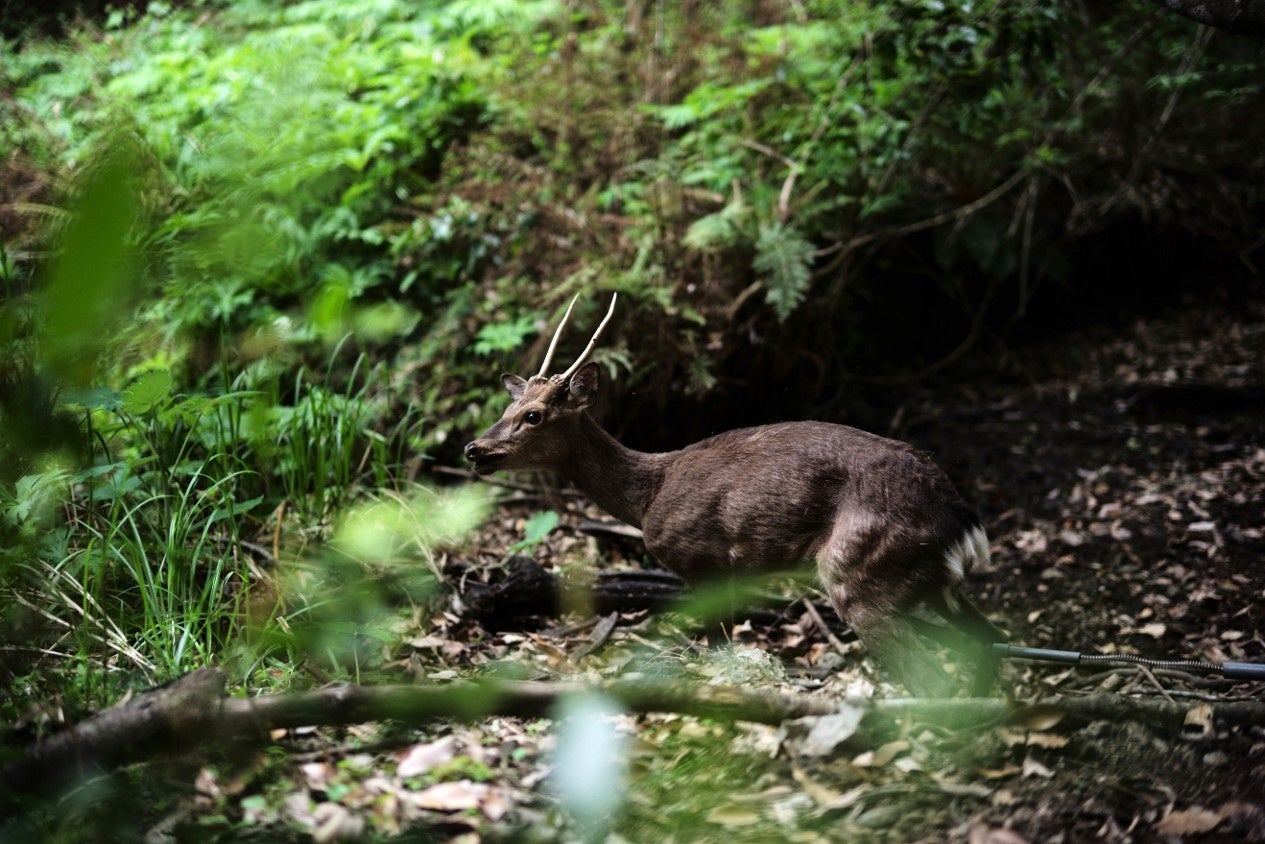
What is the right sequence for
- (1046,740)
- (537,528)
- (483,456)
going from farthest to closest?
(537,528) < (483,456) < (1046,740)

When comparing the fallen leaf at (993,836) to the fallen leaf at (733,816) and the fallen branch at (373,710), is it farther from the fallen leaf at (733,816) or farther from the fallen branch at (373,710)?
the fallen leaf at (733,816)

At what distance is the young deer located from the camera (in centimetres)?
407

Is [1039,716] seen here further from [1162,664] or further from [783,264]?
[783,264]

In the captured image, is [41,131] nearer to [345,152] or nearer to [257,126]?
[345,152]

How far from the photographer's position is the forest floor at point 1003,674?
2.99 meters

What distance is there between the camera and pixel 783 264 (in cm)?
618

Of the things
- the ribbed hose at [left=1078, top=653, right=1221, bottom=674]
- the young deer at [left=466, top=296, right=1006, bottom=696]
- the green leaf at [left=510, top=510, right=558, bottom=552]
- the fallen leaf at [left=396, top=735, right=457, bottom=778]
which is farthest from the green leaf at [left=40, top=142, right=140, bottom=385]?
the green leaf at [left=510, top=510, right=558, bottom=552]

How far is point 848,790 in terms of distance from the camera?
312 centimetres

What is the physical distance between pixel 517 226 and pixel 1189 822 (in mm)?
5349

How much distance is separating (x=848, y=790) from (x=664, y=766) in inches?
23.5

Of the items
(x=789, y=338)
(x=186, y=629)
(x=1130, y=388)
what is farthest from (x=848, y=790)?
(x=1130, y=388)

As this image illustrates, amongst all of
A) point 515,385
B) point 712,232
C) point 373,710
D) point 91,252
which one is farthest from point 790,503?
point 91,252

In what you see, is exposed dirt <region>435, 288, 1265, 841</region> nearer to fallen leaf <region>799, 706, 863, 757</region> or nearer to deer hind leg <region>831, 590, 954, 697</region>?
fallen leaf <region>799, 706, 863, 757</region>

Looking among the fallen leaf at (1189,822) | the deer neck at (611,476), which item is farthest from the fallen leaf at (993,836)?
the deer neck at (611,476)
